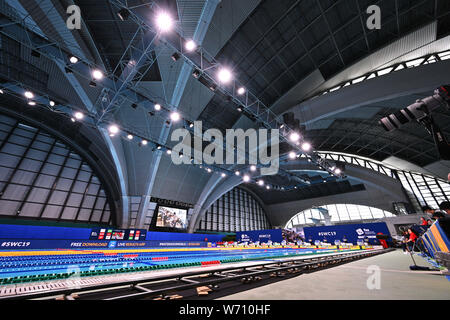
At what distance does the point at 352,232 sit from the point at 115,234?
2609cm

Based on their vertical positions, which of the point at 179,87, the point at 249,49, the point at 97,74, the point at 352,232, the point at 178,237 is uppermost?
the point at 249,49

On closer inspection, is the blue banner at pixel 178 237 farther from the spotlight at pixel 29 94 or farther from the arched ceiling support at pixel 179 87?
the spotlight at pixel 29 94

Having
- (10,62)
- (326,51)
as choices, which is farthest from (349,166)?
(10,62)

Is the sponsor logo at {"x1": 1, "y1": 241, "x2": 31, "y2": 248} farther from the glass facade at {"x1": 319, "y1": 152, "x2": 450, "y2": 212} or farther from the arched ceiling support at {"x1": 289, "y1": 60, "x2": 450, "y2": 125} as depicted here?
the glass facade at {"x1": 319, "y1": 152, "x2": 450, "y2": 212}

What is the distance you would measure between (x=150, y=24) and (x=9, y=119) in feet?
81.8

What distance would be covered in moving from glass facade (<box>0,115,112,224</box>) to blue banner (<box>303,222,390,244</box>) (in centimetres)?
2879

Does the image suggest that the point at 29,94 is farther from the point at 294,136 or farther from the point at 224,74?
the point at 294,136

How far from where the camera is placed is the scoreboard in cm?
1536

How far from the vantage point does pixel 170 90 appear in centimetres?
1460

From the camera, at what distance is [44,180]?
20.0 metres

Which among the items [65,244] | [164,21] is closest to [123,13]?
[164,21]

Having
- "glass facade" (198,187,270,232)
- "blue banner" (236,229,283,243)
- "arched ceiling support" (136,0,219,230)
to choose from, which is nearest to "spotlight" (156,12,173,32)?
"arched ceiling support" (136,0,219,230)

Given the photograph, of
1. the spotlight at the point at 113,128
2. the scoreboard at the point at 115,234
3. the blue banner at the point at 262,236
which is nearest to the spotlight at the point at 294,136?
the spotlight at the point at 113,128

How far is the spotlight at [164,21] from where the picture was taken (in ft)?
24.4
